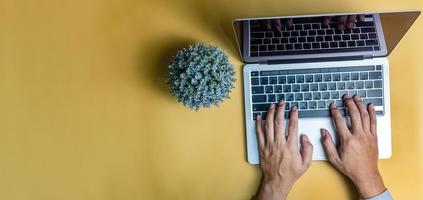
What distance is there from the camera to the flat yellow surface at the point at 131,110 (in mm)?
1041

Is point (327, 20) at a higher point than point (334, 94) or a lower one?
higher

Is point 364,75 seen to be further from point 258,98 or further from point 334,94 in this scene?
point 258,98

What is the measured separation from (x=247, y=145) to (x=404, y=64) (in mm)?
392

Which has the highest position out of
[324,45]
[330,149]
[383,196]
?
[324,45]

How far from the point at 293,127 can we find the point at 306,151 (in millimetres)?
60

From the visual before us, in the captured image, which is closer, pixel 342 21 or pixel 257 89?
pixel 342 21

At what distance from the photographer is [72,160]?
1.13 metres

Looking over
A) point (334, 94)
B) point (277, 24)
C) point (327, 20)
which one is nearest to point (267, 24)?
point (277, 24)

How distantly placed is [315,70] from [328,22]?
0.12 meters

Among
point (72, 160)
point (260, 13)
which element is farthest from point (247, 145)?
point (72, 160)

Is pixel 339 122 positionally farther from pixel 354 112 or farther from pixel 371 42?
pixel 371 42

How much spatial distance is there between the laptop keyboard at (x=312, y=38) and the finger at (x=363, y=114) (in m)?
0.11

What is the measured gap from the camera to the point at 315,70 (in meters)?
1.02

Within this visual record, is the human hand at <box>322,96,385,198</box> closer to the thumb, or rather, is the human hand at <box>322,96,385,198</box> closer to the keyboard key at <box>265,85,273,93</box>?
the thumb
